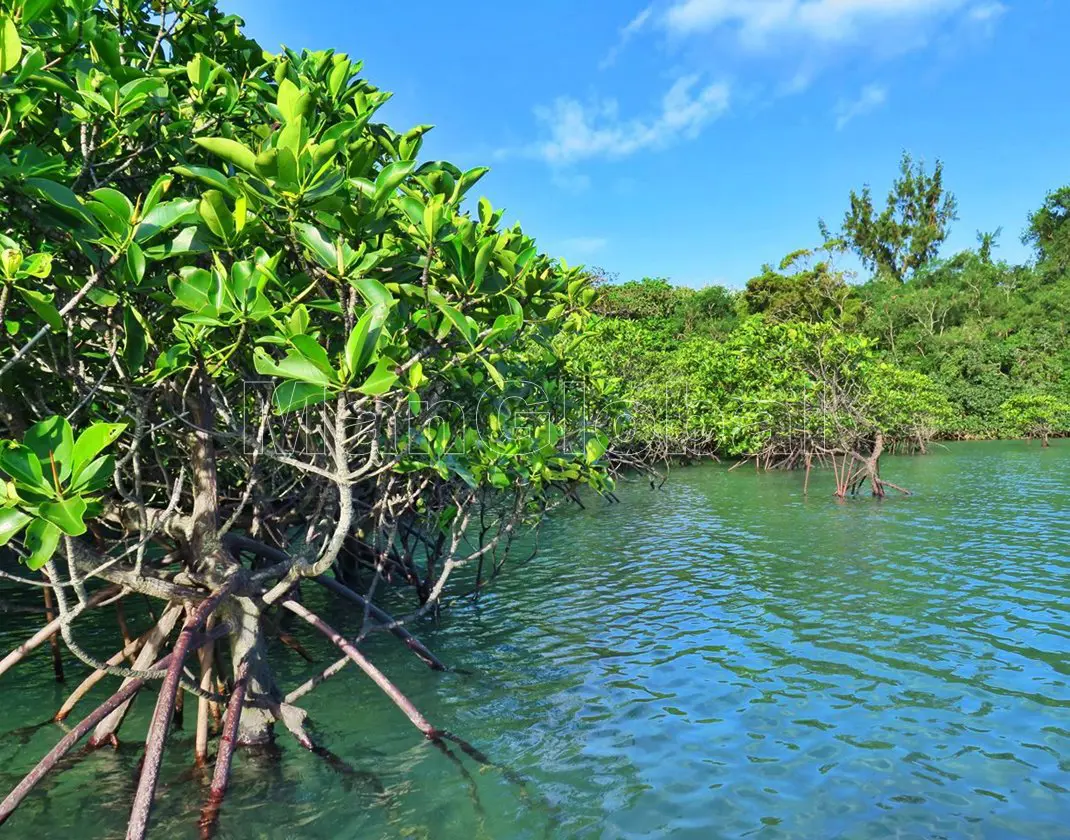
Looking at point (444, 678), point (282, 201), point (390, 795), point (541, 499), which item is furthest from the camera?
point (541, 499)

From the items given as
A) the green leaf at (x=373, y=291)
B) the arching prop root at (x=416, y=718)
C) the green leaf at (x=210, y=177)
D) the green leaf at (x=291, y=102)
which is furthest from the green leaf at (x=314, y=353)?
the arching prop root at (x=416, y=718)

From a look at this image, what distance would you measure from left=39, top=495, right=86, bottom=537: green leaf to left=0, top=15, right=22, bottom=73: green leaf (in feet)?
5.46

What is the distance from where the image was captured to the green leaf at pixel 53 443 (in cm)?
293

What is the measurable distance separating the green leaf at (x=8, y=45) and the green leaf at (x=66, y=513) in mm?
1665

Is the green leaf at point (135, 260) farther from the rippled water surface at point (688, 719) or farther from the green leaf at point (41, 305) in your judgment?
the rippled water surface at point (688, 719)

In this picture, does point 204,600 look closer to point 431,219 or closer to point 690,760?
point 431,219

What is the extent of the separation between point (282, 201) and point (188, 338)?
36.8 inches

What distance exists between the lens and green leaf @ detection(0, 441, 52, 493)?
279 centimetres

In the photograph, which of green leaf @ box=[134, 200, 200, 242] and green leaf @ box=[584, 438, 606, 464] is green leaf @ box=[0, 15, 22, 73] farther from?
green leaf @ box=[584, 438, 606, 464]

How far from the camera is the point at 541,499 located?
8031 mm

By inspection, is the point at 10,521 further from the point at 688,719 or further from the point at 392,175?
the point at 688,719

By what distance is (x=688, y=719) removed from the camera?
225 inches

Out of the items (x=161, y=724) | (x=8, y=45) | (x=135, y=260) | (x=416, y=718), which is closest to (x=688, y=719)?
(x=416, y=718)

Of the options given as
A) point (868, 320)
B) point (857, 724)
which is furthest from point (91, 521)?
point (868, 320)
